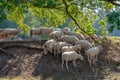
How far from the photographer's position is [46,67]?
16109 millimetres

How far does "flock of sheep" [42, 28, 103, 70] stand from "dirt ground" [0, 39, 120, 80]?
0.91 feet

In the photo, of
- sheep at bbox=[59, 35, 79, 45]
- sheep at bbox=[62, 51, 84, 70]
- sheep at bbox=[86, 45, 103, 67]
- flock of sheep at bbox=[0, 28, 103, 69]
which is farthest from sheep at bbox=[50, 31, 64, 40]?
sheep at bbox=[62, 51, 84, 70]

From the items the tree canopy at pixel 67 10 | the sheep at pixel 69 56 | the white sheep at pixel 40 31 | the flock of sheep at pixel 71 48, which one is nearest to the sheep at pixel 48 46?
the flock of sheep at pixel 71 48

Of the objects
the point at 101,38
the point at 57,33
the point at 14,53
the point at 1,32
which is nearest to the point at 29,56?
the point at 14,53

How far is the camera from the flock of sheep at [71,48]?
1591cm

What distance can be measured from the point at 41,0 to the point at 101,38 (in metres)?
6.92

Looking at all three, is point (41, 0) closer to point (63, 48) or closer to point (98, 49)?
point (63, 48)

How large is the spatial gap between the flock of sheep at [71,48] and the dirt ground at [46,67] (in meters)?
0.28

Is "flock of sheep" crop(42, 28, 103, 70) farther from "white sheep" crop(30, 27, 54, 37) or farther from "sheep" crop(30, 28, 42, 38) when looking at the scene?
"sheep" crop(30, 28, 42, 38)

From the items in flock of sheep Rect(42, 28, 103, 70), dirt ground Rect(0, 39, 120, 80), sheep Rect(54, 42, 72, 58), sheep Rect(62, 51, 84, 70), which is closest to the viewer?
dirt ground Rect(0, 39, 120, 80)

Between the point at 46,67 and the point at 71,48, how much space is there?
1349 millimetres

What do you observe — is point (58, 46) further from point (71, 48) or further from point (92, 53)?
point (92, 53)

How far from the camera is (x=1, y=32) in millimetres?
19531

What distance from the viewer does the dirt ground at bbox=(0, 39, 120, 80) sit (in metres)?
15.4
